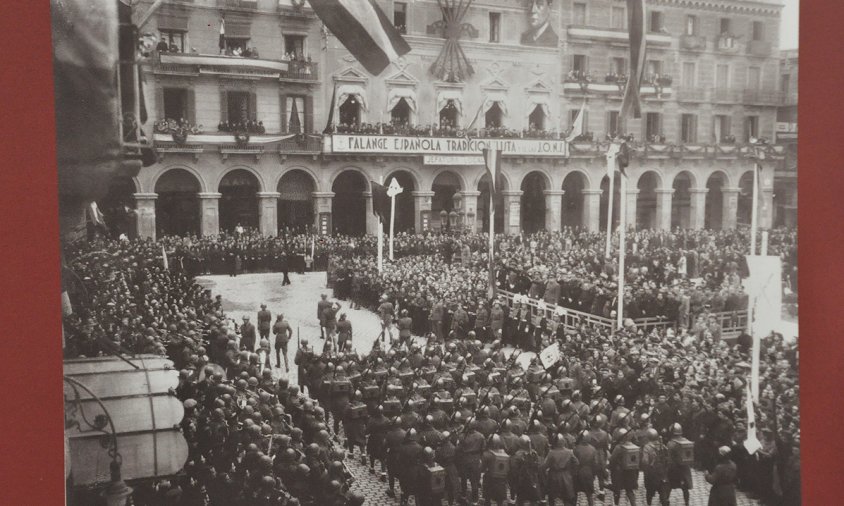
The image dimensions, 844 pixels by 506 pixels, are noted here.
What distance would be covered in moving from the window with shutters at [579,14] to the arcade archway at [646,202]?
197 cm

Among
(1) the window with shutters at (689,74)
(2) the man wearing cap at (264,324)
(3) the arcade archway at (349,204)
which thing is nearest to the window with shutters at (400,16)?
(3) the arcade archway at (349,204)

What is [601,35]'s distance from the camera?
7309 millimetres

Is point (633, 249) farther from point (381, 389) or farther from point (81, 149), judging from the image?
point (81, 149)

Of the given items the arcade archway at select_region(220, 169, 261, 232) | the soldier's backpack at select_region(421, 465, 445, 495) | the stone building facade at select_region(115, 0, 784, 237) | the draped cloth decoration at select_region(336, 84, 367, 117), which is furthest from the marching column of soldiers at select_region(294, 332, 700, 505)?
the draped cloth decoration at select_region(336, 84, 367, 117)

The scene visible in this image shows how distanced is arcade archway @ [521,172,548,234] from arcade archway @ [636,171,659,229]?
1.18 meters

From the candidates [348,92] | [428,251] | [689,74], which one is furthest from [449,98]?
[689,74]

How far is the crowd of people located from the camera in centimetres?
535

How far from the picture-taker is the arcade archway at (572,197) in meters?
7.92

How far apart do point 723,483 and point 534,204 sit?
3.41 meters

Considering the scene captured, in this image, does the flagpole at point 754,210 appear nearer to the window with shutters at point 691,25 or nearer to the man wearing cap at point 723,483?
the window with shutters at point 691,25

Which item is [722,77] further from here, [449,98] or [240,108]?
[240,108]

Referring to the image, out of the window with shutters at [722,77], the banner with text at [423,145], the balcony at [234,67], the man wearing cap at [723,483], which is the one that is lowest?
the man wearing cap at [723,483]

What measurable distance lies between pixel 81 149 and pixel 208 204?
1594 mm

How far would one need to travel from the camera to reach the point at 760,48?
7.34 meters
